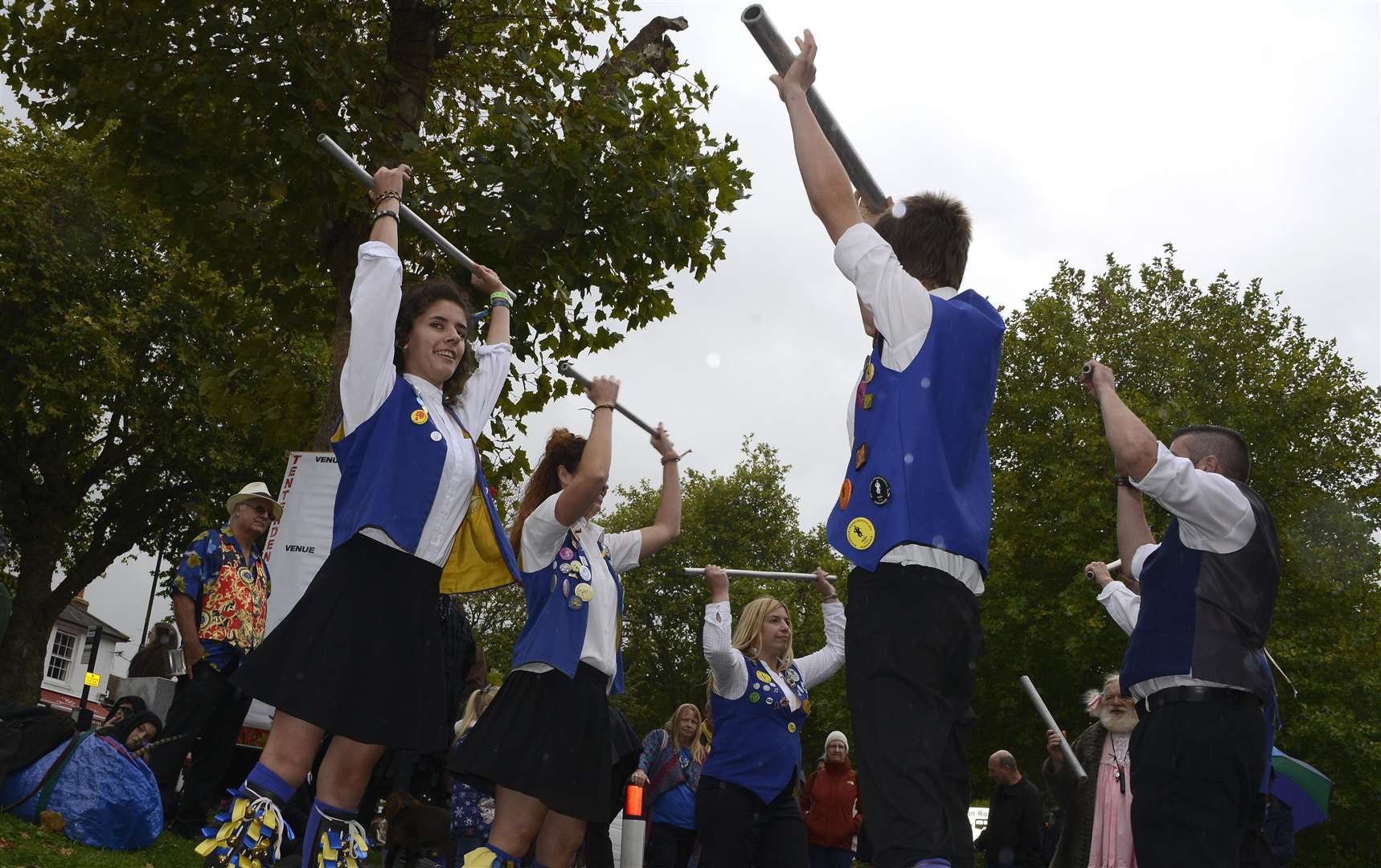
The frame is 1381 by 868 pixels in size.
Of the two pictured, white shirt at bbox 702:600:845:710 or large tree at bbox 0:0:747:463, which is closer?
white shirt at bbox 702:600:845:710

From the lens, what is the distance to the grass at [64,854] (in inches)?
207

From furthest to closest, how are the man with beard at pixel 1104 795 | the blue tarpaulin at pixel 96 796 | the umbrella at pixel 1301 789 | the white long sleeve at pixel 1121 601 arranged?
the man with beard at pixel 1104 795
the blue tarpaulin at pixel 96 796
the umbrella at pixel 1301 789
the white long sleeve at pixel 1121 601

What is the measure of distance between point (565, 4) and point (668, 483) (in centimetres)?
592

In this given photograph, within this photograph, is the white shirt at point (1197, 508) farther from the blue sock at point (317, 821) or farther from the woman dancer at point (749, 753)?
the woman dancer at point (749, 753)

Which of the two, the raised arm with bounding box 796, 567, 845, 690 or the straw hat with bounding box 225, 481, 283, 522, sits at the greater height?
the straw hat with bounding box 225, 481, 283, 522

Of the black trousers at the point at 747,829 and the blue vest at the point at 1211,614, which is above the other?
the blue vest at the point at 1211,614

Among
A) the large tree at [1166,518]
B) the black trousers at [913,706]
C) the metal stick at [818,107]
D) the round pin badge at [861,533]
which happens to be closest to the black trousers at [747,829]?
the black trousers at [913,706]

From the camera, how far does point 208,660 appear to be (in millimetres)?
7430

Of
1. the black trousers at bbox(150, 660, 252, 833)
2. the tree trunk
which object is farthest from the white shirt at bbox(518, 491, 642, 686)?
the tree trunk

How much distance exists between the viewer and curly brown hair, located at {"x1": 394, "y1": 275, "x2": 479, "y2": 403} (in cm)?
411

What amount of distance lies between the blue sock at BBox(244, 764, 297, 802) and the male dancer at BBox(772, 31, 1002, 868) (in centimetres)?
162

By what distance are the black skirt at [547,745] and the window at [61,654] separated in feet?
206

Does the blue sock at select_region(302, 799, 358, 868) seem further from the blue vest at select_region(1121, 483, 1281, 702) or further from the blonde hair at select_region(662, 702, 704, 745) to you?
the blonde hair at select_region(662, 702, 704, 745)

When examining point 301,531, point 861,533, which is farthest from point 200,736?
point 861,533
